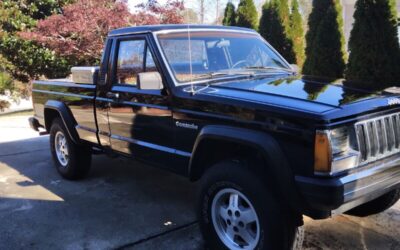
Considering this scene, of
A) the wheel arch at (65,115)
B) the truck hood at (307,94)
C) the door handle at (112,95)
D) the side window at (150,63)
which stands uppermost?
the side window at (150,63)

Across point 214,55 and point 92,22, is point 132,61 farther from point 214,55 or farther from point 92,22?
point 92,22

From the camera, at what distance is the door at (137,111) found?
158 inches

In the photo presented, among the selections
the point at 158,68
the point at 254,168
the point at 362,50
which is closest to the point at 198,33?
the point at 158,68

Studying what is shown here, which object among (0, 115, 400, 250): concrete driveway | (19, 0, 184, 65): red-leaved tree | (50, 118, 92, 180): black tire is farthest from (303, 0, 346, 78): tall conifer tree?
(50, 118, 92, 180): black tire

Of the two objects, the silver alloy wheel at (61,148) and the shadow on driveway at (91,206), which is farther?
the silver alloy wheel at (61,148)

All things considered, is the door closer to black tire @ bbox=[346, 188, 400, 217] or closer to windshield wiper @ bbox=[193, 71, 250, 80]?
windshield wiper @ bbox=[193, 71, 250, 80]

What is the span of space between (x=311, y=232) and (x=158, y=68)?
206 cm

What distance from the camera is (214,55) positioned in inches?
169

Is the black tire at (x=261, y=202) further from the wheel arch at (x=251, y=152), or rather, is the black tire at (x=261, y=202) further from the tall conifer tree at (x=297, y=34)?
the tall conifer tree at (x=297, y=34)

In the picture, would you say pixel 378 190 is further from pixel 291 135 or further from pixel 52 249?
pixel 52 249

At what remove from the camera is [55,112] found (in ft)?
19.9

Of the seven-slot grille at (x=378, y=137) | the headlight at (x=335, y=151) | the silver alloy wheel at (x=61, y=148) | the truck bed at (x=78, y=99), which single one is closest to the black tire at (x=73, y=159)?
the silver alloy wheel at (x=61, y=148)

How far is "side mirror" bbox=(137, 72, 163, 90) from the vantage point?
3754 mm

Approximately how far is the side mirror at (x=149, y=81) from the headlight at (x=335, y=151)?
1596mm
